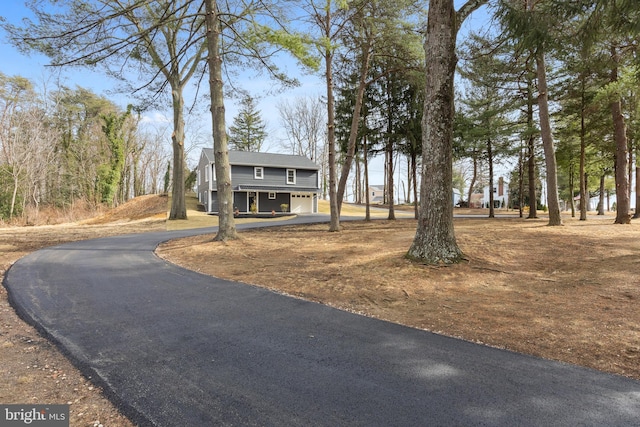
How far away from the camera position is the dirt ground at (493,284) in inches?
130

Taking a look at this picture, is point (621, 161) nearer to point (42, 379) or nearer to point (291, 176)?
point (42, 379)

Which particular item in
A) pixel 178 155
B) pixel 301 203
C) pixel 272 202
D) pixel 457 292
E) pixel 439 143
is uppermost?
pixel 178 155

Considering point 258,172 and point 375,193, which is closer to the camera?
point 258,172

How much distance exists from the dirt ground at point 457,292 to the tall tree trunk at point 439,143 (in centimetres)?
56

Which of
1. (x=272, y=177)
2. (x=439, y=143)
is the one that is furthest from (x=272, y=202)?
(x=439, y=143)

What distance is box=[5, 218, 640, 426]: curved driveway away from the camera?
2.04 metres

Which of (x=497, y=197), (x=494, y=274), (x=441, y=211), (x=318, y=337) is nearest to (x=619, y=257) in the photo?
(x=494, y=274)

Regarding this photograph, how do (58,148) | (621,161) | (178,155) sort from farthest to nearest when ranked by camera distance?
1. (58,148)
2. (178,155)
3. (621,161)

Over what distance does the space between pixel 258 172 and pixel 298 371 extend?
90.7 ft

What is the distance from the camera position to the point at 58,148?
27750 mm

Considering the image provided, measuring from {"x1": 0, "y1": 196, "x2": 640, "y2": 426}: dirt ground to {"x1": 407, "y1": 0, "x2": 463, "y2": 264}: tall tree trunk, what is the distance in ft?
1.82

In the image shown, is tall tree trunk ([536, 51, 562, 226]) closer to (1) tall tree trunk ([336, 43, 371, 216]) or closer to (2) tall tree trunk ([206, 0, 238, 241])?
(1) tall tree trunk ([336, 43, 371, 216])

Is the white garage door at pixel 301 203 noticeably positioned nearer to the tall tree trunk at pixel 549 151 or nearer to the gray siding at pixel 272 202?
the gray siding at pixel 272 202

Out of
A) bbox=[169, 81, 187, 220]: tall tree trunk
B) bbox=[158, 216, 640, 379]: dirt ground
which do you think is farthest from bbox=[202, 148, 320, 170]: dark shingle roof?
bbox=[158, 216, 640, 379]: dirt ground
